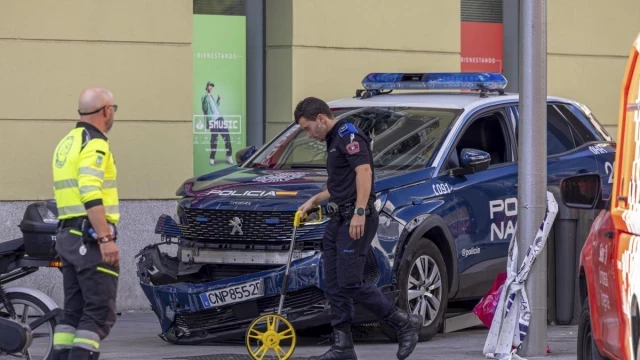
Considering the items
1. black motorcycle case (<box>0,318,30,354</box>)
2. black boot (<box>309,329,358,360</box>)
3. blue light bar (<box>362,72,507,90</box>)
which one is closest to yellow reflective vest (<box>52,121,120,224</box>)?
black motorcycle case (<box>0,318,30,354</box>)

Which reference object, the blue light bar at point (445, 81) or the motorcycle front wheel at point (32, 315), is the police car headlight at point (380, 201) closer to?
the blue light bar at point (445, 81)

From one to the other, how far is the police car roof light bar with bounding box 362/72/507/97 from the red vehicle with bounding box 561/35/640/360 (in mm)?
4439

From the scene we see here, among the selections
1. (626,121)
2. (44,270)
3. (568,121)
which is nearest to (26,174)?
(44,270)

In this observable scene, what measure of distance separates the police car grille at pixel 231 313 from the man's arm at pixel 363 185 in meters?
1.05

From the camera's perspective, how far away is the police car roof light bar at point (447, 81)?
11.5m

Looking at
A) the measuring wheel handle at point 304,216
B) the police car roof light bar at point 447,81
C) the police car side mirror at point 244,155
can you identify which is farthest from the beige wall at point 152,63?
the measuring wheel handle at point 304,216

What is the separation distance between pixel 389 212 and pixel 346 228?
104cm

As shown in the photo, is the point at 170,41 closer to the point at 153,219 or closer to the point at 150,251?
the point at 153,219

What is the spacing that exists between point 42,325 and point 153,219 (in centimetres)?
431

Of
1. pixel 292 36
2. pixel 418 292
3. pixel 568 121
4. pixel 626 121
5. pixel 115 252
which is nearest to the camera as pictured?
pixel 626 121

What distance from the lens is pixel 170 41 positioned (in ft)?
43.1

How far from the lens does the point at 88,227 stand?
290 inches

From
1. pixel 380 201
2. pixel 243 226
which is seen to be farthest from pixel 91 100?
pixel 380 201

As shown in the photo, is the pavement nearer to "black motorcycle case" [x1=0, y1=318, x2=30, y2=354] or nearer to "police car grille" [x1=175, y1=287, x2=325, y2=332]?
"police car grille" [x1=175, y1=287, x2=325, y2=332]
